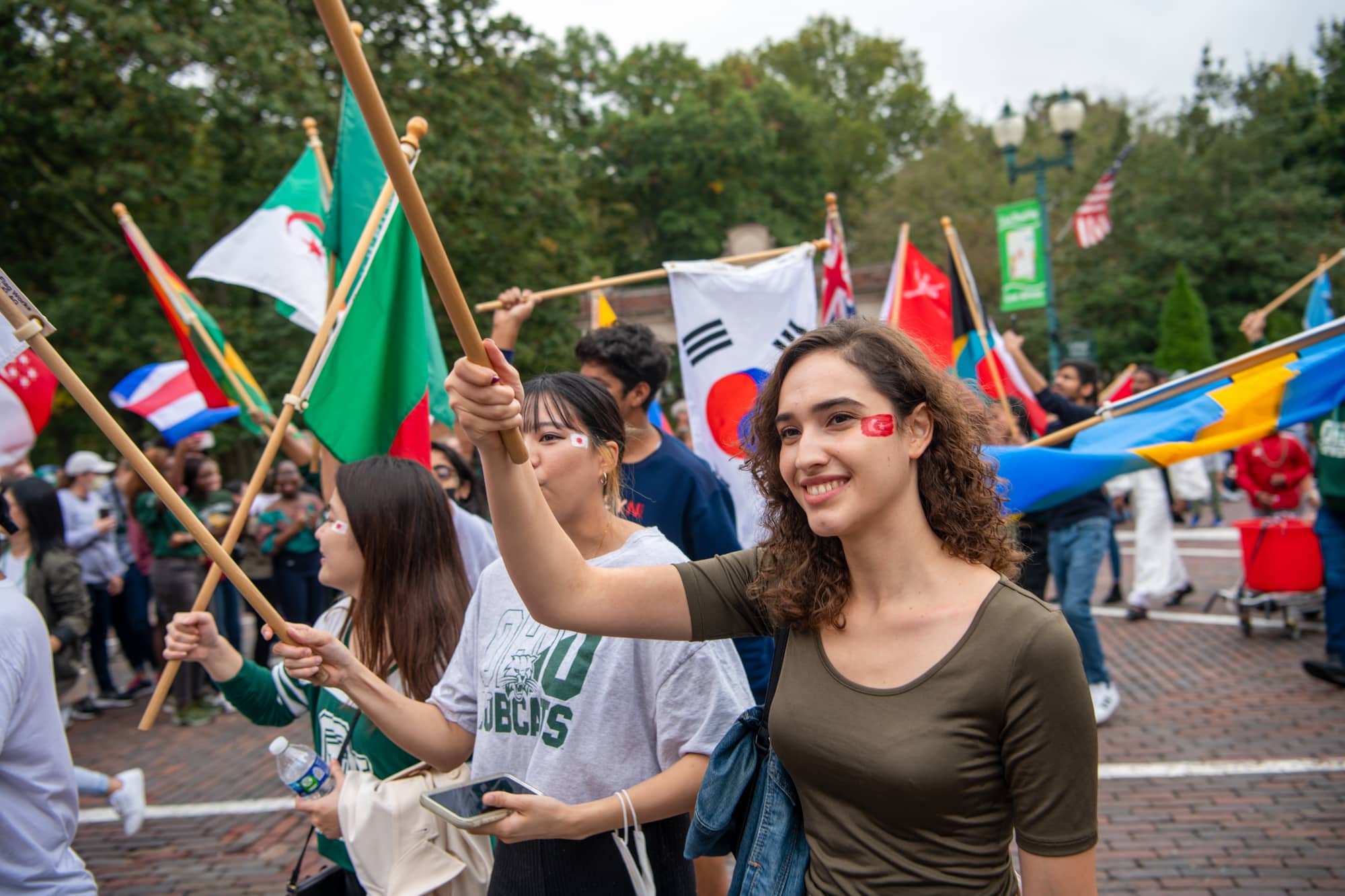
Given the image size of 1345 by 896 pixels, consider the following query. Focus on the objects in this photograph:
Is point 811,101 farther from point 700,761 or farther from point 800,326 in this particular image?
point 700,761

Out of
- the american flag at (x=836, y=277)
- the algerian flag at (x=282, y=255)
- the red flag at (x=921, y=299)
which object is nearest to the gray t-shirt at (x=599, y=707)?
the algerian flag at (x=282, y=255)

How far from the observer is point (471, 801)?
6.40 ft

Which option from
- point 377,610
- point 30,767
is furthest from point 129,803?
point 377,610

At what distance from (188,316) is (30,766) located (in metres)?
3.05

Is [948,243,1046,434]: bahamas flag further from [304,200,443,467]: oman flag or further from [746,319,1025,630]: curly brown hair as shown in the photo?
[746,319,1025,630]: curly brown hair

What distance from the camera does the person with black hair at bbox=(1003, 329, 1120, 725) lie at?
5.87 meters

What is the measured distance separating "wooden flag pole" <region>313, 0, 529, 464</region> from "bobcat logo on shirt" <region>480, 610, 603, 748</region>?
89 cm

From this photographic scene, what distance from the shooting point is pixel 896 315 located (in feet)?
20.8

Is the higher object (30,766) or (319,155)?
(319,155)

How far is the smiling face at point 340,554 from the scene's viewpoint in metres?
2.77

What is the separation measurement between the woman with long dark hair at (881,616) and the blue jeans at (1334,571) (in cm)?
540

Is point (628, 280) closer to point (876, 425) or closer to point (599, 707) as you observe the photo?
point (599, 707)

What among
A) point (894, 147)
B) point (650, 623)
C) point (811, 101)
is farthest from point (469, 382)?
point (894, 147)

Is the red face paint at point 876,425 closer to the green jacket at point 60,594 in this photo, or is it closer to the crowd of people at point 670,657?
the crowd of people at point 670,657
